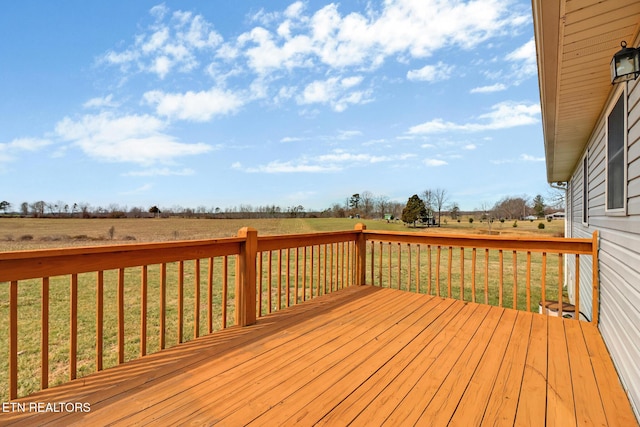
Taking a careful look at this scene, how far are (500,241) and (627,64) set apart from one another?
200 cm

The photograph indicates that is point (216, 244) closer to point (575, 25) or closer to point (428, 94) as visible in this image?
point (575, 25)

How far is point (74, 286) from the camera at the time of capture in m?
1.70

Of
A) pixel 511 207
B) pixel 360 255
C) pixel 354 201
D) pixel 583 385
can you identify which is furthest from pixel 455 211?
pixel 583 385

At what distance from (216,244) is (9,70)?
64.0ft

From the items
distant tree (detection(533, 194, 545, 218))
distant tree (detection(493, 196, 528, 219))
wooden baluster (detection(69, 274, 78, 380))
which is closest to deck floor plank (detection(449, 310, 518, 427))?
wooden baluster (detection(69, 274, 78, 380))

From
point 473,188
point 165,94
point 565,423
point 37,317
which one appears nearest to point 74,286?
point 565,423

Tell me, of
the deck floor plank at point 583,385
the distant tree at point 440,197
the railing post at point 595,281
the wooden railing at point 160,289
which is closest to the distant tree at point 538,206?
the distant tree at point 440,197

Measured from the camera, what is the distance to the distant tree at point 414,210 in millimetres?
35562

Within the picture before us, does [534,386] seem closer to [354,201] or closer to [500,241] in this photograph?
[500,241]

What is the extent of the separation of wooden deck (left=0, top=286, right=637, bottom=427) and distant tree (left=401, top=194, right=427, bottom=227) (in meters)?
34.1

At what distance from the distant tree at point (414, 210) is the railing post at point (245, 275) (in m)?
35.0

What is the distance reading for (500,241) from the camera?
3.24 m

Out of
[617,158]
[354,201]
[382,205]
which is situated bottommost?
[617,158]

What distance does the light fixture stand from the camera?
1.62 m
